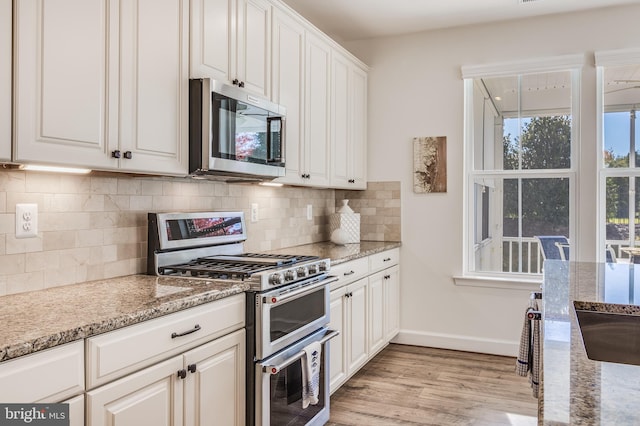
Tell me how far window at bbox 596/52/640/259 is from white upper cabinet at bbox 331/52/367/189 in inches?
72.2

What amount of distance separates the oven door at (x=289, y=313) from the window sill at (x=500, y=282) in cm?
180

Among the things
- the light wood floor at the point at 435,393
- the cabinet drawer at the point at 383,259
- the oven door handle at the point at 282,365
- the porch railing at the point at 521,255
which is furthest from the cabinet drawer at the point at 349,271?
the porch railing at the point at 521,255

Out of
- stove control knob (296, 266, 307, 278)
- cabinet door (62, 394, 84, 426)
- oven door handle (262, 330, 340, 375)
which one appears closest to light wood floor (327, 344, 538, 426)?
oven door handle (262, 330, 340, 375)

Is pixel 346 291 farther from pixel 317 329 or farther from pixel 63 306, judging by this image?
pixel 63 306

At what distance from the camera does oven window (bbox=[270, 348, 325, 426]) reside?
2.20 metres

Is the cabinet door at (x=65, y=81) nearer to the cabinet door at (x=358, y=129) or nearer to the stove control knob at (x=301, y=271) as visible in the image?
the stove control knob at (x=301, y=271)

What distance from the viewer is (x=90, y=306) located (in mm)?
1599

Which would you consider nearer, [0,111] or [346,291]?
[0,111]

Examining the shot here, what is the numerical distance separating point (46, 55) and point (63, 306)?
80cm

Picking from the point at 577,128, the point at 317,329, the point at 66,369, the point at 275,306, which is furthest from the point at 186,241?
the point at 577,128

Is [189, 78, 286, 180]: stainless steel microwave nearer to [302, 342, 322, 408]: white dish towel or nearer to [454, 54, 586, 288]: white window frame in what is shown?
[302, 342, 322, 408]: white dish towel

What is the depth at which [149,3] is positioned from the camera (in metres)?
2.00

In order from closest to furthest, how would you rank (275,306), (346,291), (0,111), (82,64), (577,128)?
(0,111) → (82,64) → (275,306) → (346,291) → (577,128)

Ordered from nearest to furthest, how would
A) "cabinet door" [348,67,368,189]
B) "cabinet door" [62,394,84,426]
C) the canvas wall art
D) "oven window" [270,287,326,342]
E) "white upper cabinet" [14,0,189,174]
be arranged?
"cabinet door" [62,394,84,426]
"white upper cabinet" [14,0,189,174]
"oven window" [270,287,326,342]
"cabinet door" [348,67,368,189]
the canvas wall art
